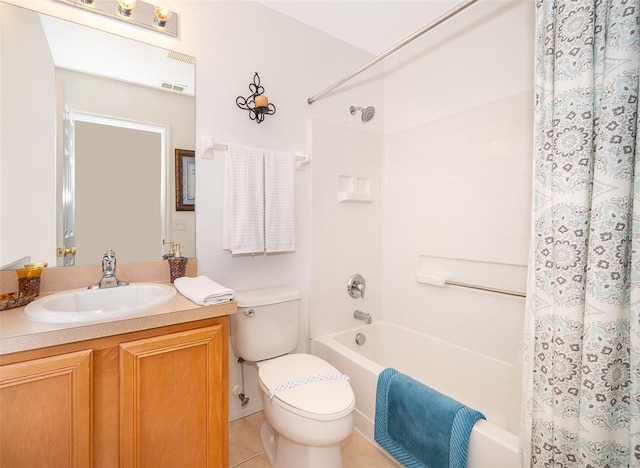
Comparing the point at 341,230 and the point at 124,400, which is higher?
the point at 341,230

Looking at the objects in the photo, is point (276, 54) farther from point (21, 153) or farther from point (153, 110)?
point (21, 153)

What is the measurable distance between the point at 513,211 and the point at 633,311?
0.90 meters

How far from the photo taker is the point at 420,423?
1383 mm

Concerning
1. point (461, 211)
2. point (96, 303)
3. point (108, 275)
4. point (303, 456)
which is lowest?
point (303, 456)

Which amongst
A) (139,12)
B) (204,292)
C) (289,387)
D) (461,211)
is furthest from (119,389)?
(461,211)

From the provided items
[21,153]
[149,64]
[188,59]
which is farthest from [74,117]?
[188,59]

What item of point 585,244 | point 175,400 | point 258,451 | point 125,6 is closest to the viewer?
point 585,244

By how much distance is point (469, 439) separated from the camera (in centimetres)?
124

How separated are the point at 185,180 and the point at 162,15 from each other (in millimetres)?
804

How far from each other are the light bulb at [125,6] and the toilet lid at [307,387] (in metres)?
1.86

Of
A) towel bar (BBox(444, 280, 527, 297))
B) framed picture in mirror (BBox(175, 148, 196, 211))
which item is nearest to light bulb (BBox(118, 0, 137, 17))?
framed picture in mirror (BBox(175, 148, 196, 211))

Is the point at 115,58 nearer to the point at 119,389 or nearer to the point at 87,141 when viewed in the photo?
the point at 87,141

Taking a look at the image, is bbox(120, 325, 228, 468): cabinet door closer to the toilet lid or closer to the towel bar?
the toilet lid

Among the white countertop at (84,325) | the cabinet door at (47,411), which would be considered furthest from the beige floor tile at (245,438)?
the white countertop at (84,325)
